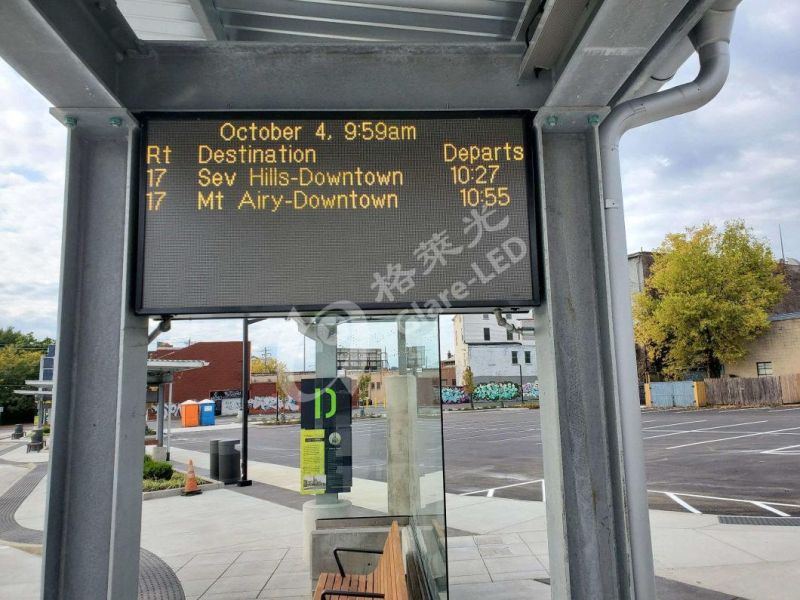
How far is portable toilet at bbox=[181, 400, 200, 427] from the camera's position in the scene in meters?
42.0

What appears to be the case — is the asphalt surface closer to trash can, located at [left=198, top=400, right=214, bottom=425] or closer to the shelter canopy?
the shelter canopy

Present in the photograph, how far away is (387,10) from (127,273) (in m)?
2.40

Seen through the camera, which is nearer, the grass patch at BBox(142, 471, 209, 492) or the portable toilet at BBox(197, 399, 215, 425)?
the grass patch at BBox(142, 471, 209, 492)

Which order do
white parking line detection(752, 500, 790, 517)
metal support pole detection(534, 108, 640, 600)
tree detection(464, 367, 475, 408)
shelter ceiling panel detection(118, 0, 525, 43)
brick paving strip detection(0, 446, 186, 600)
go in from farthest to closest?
1. tree detection(464, 367, 475, 408)
2. white parking line detection(752, 500, 790, 517)
3. brick paving strip detection(0, 446, 186, 600)
4. shelter ceiling panel detection(118, 0, 525, 43)
5. metal support pole detection(534, 108, 640, 600)

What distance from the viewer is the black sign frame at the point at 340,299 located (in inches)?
125

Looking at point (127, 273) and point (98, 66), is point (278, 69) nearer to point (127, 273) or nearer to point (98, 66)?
point (98, 66)

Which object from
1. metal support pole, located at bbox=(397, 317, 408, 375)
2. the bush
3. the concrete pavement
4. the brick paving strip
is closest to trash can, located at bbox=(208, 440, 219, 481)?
the bush

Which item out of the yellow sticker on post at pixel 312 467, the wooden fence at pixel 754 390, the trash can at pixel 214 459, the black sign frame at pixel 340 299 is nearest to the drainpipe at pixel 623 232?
the black sign frame at pixel 340 299

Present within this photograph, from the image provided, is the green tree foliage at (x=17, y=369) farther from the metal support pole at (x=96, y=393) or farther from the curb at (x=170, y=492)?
the metal support pole at (x=96, y=393)

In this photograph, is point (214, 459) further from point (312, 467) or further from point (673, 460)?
point (673, 460)

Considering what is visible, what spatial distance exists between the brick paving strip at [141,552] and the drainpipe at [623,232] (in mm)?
4805

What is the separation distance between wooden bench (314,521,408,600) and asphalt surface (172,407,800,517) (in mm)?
743

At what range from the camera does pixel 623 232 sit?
347 cm

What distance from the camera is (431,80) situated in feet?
11.7
